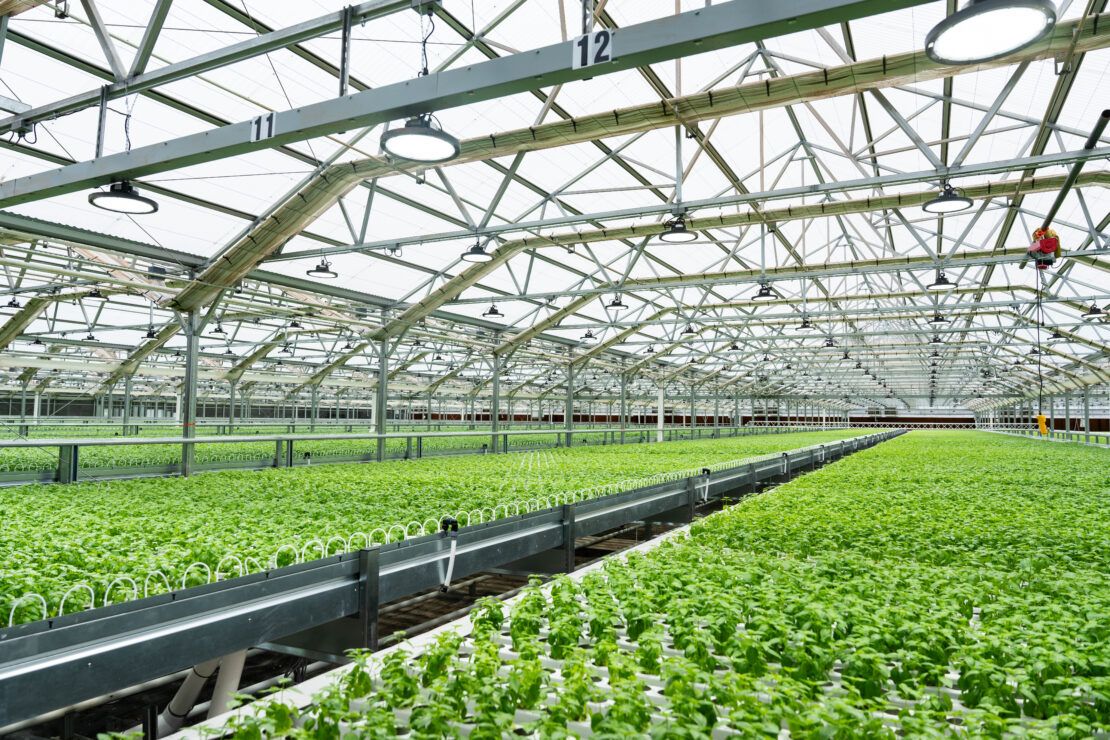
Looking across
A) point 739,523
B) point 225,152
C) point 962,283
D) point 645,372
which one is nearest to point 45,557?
point 225,152

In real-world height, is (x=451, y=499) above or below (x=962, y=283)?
below

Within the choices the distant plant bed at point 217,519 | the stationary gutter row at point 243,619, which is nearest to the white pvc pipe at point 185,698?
the stationary gutter row at point 243,619

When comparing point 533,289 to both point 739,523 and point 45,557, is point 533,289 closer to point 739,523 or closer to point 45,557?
point 739,523

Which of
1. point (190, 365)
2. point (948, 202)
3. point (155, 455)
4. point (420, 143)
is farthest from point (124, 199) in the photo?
point (948, 202)

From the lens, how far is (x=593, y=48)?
5.35 meters

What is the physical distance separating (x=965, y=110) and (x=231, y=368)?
29.1 meters

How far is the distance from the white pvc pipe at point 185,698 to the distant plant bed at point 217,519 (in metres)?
0.74

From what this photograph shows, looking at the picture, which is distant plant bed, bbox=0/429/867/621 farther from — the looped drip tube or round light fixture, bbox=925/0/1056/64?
round light fixture, bbox=925/0/1056/64

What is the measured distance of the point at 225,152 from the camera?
7.23 m

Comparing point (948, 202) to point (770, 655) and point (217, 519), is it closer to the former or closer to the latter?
point (770, 655)

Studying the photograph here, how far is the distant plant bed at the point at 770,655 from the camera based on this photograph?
2.64m

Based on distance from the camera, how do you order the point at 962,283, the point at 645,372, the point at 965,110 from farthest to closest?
the point at 645,372, the point at 962,283, the point at 965,110

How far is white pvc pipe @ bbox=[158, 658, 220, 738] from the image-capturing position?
492 cm

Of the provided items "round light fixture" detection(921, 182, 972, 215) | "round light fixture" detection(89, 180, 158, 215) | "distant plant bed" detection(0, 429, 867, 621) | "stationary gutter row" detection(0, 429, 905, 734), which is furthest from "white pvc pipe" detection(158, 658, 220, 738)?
"round light fixture" detection(921, 182, 972, 215)
